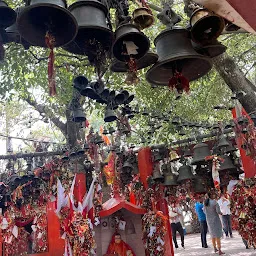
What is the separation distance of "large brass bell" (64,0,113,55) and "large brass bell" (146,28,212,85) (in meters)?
0.48

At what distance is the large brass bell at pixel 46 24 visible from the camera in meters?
2.52

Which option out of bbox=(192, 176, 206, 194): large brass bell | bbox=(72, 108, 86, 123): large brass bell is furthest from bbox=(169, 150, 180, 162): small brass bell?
bbox=(72, 108, 86, 123): large brass bell

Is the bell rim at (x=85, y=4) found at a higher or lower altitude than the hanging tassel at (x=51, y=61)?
higher

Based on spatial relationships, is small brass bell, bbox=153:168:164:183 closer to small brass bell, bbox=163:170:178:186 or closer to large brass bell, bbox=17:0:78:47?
small brass bell, bbox=163:170:178:186

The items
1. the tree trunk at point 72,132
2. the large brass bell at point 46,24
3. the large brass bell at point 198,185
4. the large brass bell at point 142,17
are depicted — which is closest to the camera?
the large brass bell at point 46,24

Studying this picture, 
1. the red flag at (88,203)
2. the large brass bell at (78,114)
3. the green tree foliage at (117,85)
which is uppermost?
the green tree foliage at (117,85)

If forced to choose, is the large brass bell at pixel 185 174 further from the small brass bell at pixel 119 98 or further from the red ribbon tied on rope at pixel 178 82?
the red ribbon tied on rope at pixel 178 82

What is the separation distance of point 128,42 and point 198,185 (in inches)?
244

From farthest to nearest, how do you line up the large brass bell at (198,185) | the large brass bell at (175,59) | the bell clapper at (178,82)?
the large brass bell at (198,185) → the bell clapper at (178,82) → the large brass bell at (175,59)

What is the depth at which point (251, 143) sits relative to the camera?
690cm

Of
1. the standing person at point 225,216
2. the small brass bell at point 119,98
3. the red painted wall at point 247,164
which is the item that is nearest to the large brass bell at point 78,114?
the small brass bell at point 119,98

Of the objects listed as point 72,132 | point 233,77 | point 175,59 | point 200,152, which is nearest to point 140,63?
point 175,59

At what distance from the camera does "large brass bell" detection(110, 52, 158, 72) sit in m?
3.00

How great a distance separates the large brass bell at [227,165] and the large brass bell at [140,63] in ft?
17.2
